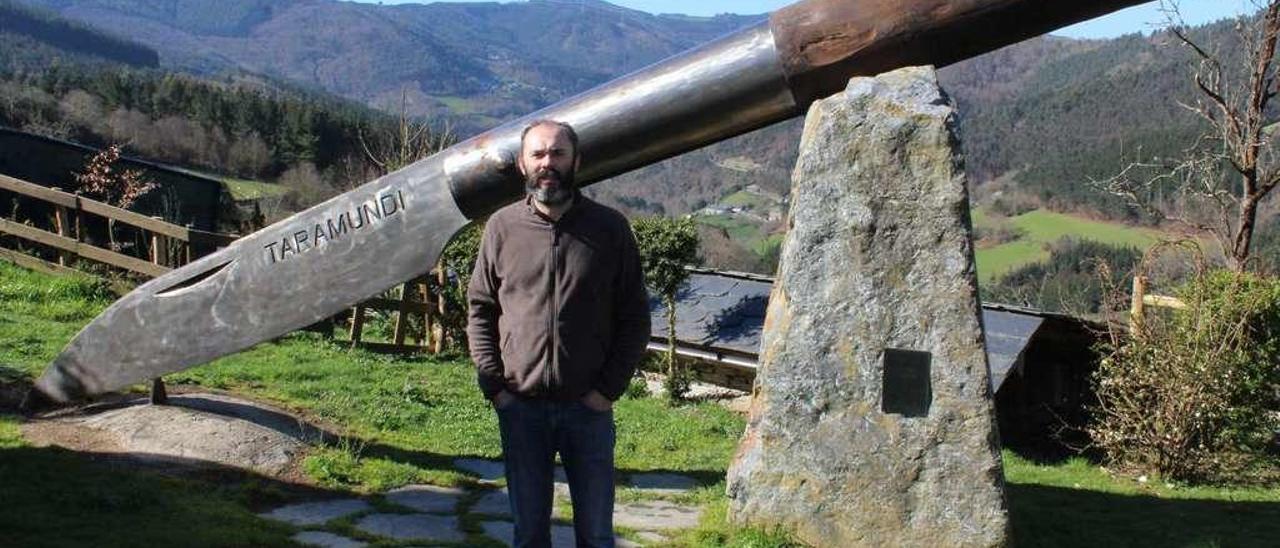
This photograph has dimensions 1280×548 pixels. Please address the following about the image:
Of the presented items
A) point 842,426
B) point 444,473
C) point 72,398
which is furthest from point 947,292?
point 72,398

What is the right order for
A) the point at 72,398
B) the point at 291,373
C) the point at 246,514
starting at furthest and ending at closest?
the point at 291,373 < the point at 72,398 < the point at 246,514

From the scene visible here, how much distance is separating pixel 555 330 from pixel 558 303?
9 cm

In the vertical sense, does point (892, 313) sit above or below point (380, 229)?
below

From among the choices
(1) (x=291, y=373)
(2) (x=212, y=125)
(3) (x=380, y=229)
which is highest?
(2) (x=212, y=125)

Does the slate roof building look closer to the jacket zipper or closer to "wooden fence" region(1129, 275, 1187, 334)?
"wooden fence" region(1129, 275, 1187, 334)

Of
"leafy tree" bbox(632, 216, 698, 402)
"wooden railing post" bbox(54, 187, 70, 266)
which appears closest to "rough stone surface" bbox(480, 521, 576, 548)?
"leafy tree" bbox(632, 216, 698, 402)

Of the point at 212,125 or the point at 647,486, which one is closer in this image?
the point at 647,486

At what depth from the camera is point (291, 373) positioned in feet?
30.1

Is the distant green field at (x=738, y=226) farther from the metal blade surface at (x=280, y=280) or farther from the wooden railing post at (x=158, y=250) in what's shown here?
the metal blade surface at (x=280, y=280)

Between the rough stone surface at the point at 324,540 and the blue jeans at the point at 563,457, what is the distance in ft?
5.17

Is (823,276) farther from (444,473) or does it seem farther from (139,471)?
(139,471)

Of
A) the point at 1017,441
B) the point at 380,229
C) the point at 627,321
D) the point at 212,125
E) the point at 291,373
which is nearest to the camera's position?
the point at 627,321

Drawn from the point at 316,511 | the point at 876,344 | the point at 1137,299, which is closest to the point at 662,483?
the point at 316,511

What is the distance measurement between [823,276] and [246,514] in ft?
9.99
